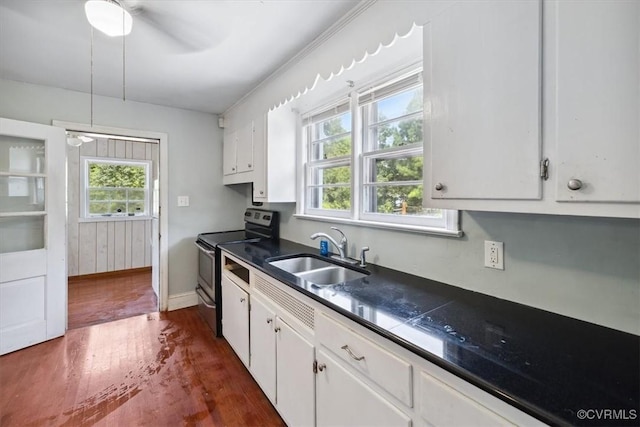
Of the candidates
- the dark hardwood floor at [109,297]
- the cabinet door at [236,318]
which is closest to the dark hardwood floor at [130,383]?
the cabinet door at [236,318]

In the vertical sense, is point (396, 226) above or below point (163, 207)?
below

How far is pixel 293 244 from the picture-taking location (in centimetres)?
258

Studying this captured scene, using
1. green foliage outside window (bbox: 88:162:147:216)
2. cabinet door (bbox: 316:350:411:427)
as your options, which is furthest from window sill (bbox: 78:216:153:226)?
cabinet door (bbox: 316:350:411:427)

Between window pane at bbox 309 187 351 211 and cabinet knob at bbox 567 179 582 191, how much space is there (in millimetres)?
1461

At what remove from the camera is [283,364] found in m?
1.56

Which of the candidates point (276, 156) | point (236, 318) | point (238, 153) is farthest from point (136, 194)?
point (236, 318)

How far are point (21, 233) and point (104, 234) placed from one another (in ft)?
7.38

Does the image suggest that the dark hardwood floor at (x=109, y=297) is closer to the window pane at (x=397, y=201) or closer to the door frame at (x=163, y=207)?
the door frame at (x=163, y=207)

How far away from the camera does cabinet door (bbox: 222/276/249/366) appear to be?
203cm

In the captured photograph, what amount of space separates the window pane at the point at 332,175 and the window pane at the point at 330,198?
6cm

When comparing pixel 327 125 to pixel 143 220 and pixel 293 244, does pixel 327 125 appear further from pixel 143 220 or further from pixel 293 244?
pixel 143 220

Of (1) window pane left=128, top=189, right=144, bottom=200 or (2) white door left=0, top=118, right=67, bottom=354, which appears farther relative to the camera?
(1) window pane left=128, top=189, right=144, bottom=200

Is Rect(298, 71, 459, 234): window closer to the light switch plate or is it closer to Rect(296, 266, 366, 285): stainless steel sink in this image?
Rect(296, 266, 366, 285): stainless steel sink

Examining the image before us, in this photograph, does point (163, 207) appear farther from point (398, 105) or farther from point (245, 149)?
point (398, 105)
